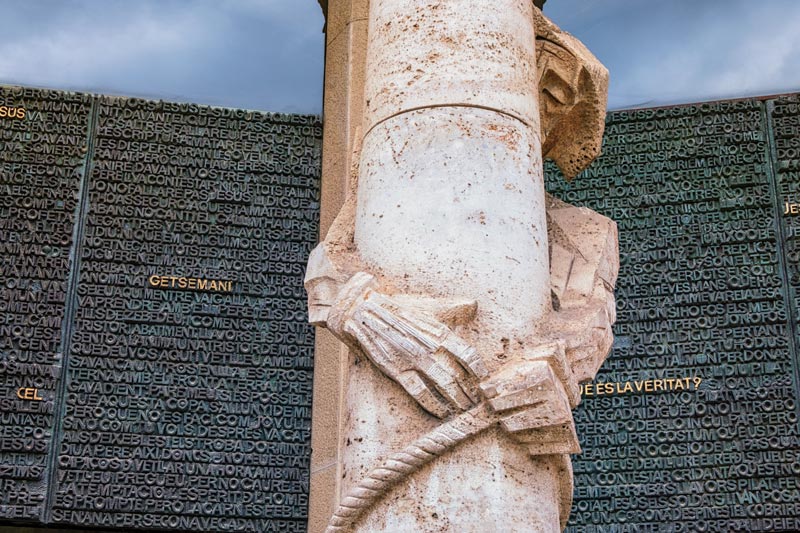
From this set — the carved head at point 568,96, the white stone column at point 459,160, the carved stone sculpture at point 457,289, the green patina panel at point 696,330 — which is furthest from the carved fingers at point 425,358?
the green patina panel at point 696,330

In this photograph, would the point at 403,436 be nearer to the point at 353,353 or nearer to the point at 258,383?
the point at 353,353

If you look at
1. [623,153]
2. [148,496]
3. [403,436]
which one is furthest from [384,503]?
[623,153]

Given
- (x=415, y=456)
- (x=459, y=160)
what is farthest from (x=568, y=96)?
(x=415, y=456)

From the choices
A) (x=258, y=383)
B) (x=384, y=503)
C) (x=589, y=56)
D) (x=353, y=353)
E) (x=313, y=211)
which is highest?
(x=313, y=211)

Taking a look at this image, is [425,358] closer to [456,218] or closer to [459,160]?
[456,218]

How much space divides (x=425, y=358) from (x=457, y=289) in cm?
36

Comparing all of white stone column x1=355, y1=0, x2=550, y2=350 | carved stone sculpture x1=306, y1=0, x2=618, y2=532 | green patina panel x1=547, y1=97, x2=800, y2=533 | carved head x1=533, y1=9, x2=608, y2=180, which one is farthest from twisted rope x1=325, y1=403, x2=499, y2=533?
green patina panel x1=547, y1=97, x2=800, y2=533

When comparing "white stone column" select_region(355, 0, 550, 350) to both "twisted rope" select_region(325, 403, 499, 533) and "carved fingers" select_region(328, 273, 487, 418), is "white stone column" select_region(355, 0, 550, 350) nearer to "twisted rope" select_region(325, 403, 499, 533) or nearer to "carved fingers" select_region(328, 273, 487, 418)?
Answer: "carved fingers" select_region(328, 273, 487, 418)

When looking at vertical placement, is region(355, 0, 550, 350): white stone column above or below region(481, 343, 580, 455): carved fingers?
above

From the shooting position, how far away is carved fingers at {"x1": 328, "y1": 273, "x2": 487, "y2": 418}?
5215mm

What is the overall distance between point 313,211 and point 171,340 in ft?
5.45

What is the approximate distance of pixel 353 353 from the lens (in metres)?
5.52

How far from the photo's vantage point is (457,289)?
5.44 metres

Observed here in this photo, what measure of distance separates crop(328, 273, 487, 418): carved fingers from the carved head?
188cm
